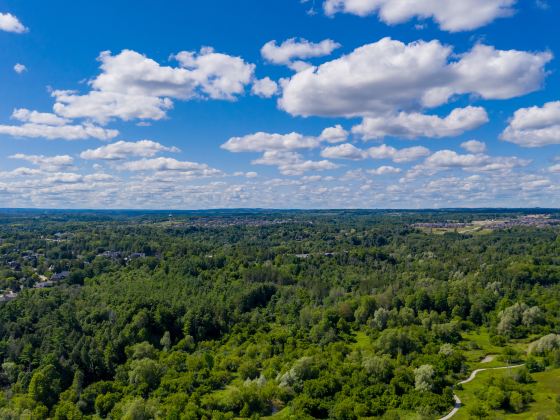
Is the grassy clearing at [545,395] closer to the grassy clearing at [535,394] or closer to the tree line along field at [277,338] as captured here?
the grassy clearing at [535,394]

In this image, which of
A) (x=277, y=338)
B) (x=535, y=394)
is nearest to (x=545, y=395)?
(x=535, y=394)

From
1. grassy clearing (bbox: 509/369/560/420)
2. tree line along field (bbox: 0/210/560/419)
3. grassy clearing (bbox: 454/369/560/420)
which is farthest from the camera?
tree line along field (bbox: 0/210/560/419)

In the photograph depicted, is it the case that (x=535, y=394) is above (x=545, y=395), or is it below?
below

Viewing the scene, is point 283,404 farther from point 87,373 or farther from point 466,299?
point 466,299

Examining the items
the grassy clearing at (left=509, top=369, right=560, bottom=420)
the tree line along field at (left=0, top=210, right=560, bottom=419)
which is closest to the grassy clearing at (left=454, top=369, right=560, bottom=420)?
the grassy clearing at (left=509, top=369, right=560, bottom=420)

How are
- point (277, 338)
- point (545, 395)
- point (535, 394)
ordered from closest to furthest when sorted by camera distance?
point (545, 395) → point (535, 394) → point (277, 338)

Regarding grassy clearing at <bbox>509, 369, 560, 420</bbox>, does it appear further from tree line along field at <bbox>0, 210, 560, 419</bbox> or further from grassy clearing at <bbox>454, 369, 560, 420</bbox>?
tree line along field at <bbox>0, 210, 560, 419</bbox>

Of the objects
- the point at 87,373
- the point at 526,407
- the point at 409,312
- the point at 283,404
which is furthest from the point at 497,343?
the point at 87,373

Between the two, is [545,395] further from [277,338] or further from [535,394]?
[277,338]
